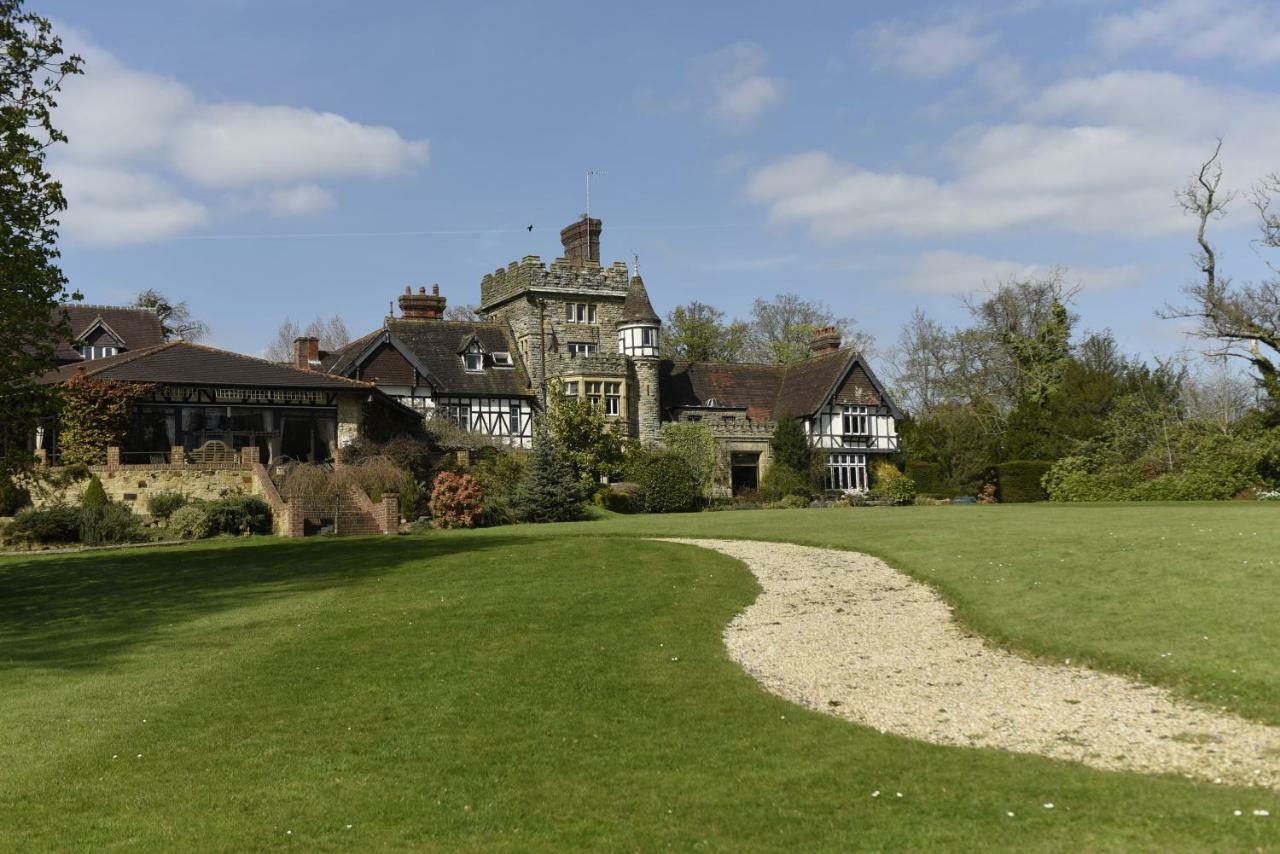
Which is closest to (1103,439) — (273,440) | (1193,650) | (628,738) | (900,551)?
(900,551)

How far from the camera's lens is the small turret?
51812 millimetres

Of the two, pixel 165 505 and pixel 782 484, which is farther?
pixel 782 484

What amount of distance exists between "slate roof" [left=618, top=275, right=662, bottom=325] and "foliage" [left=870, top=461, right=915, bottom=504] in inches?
508

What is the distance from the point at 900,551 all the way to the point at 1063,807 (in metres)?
13.0

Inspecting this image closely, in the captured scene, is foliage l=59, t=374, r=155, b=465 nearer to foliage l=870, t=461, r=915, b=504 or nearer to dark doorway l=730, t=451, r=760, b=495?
dark doorway l=730, t=451, r=760, b=495

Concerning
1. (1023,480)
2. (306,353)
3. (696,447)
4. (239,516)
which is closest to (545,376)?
(696,447)

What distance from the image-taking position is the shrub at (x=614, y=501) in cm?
4153

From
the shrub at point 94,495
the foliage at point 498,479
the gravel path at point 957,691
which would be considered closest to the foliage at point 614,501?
the foliage at point 498,479

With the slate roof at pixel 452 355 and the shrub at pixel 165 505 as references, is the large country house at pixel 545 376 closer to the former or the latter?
the slate roof at pixel 452 355

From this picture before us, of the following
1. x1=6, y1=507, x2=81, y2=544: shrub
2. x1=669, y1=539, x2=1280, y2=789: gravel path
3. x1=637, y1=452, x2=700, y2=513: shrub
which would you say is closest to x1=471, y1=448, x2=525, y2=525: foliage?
x1=637, y1=452, x2=700, y2=513: shrub

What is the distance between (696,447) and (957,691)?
38906 millimetres

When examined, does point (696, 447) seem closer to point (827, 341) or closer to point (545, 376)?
point (545, 376)

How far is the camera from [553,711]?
1055cm

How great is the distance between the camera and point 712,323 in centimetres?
7638
